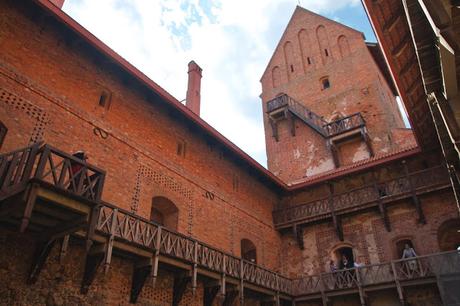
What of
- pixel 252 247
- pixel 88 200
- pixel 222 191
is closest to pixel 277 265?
pixel 252 247

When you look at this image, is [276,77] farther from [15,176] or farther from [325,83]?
[15,176]

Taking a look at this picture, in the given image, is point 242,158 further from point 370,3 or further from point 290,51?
point 290,51

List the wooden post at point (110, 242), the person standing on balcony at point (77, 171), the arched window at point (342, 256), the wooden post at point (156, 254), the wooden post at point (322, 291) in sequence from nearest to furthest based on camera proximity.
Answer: the person standing on balcony at point (77, 171)
the wooden post at point (110, 242)
the wooden post at point (156, 254)
the wooden post at point (322, 291)
the arched window at point (342, 256)

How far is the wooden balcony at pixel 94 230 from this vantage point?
6.41m

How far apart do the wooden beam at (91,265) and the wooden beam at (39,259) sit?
0.96 m

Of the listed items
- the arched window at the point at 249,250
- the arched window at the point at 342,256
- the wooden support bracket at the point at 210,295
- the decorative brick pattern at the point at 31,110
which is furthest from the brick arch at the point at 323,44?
the decorative brick pattern at the point at 31,110

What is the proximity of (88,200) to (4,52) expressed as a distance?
4.92 meters

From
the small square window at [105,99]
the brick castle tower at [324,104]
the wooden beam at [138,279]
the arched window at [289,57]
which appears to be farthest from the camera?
the arched window at [289,57]

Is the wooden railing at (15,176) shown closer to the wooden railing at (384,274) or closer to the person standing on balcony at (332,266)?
the wooden railing at (384,274)

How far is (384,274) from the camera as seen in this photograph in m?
13.8

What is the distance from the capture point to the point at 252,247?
15.6 meters

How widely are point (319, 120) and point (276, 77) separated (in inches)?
247

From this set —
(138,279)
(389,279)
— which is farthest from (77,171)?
(389,279)

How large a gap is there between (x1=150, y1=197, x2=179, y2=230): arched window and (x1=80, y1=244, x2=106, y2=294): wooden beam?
3.58m
